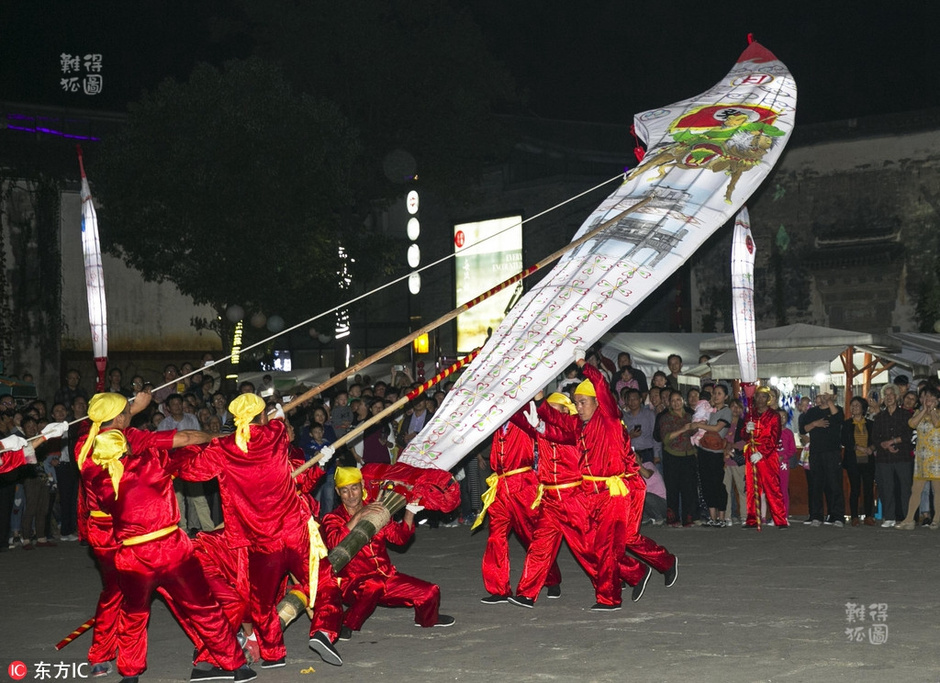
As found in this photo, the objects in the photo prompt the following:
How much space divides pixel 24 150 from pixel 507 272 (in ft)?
38.6

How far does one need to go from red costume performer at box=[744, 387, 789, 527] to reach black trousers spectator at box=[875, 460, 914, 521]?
3.43 ft

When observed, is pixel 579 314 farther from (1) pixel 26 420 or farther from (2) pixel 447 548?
(1) pixel 26 420

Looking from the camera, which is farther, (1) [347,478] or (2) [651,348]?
(2) [651,348]

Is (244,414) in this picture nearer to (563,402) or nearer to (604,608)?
(563,402)

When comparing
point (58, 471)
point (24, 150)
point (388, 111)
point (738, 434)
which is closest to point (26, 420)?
point (58, 471)

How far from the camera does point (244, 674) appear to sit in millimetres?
6508

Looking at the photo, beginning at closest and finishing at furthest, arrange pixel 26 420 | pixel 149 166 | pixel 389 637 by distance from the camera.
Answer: pixel 389 637 → pixel 26 420 → pixel 149 166

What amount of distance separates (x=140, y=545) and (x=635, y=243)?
14.4 feet

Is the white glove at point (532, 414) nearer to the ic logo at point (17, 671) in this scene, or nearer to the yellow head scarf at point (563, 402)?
the yellow head scarf at point (563, 402)

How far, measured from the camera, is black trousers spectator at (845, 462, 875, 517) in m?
13.0

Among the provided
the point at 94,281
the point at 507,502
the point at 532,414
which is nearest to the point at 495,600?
the point at 507,502

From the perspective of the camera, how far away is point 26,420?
12.9m

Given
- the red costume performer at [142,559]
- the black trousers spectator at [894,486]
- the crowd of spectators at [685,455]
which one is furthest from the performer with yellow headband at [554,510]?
the black trousers spectator at [894,486]

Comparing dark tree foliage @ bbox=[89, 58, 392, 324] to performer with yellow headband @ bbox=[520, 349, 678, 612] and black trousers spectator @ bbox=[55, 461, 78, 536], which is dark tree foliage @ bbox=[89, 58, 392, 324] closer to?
black trousers spectator @ bbox=[55, 461, 78, 536]
